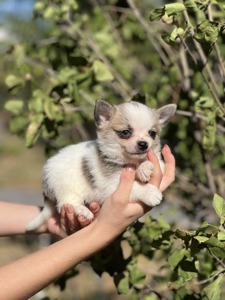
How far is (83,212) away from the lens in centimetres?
287

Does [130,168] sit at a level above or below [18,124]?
above

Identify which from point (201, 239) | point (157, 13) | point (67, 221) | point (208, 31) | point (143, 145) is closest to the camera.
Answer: point (201, 239)

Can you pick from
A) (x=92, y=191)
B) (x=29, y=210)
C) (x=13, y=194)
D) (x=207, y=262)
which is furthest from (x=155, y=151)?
(x=13, y=194)

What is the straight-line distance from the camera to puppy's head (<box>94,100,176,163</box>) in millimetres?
2883

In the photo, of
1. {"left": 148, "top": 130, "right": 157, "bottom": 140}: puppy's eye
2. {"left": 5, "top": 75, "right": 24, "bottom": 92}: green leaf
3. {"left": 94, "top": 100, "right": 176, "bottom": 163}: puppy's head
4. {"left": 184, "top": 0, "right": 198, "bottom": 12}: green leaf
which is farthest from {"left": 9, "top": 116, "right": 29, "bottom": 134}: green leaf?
{"left": 184, "top": 0, "right": 198, "bottom": 12}: green leaf

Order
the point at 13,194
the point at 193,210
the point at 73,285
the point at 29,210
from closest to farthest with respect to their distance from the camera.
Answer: the point at 29,210
the point at 193,210
the point at 73,285
the point at 13,194

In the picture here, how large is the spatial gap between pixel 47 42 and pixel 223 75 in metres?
1.74

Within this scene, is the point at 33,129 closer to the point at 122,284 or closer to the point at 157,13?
the point at 122,284

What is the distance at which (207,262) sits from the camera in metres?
3.06

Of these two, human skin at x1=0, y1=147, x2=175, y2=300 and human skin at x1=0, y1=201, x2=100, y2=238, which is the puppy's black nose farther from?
human skin at x1=0, y1=201, x2=100, y2=238

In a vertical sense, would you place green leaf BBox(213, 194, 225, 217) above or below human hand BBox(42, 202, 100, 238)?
above

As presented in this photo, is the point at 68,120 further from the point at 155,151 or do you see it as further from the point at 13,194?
the point at 13,194

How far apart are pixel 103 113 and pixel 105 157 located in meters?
0.25

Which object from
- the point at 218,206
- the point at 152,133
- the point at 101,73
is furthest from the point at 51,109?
the point at 218,206
